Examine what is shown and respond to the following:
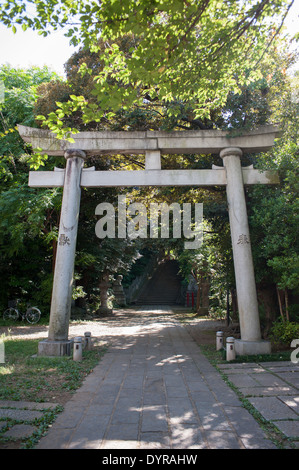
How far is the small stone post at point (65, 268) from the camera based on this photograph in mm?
6891

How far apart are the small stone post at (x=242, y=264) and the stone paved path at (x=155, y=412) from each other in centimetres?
117

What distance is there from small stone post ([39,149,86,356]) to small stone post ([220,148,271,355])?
3591mm

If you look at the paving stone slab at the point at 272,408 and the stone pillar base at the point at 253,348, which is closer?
the paving stone slab at the point at 272,408

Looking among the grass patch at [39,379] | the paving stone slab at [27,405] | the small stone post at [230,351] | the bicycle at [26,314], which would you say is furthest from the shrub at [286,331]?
the bicycle at [26,314]

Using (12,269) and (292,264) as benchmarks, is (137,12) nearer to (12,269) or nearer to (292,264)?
(292,264)

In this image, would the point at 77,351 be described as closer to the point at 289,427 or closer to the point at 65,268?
the point at 65,268

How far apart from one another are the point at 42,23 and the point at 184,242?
8075 mm

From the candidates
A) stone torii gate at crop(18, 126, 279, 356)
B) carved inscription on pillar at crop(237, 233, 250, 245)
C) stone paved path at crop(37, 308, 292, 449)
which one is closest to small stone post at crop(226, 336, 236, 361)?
stone paved path at crop(37, 308, 292, 449)

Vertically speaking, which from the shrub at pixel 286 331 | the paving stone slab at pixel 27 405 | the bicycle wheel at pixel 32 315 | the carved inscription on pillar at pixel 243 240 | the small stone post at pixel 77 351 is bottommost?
the paving stone slab at pixel 27 405

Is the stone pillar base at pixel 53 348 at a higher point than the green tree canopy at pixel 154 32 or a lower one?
lower

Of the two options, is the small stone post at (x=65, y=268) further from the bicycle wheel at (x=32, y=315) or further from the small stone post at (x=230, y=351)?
the bicycle wheel at (x=32, y=315)

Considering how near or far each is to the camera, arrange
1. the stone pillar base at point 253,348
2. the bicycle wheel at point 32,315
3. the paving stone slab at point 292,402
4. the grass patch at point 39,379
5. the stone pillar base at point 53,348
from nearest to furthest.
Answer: the grass patch at point 39,379, the paving stone slab at point 292,402, the stone pillar base at point 253,348, the stone pillar base at point 53,348, the bicycle wheel at point 32,315

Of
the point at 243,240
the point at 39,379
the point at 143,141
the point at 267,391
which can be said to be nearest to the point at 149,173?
the point at 143,141

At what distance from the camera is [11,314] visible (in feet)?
43.4
